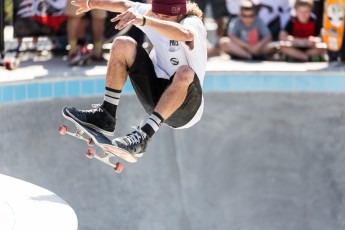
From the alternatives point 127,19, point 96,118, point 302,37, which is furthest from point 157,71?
point 302,37

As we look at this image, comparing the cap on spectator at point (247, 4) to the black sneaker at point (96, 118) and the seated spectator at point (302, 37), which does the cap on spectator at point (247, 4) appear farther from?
the black sneaker at point (96, 118)

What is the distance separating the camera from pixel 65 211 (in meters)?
7.79

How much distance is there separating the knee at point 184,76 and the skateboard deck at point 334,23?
18.7 ft

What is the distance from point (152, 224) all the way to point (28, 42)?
4016mm

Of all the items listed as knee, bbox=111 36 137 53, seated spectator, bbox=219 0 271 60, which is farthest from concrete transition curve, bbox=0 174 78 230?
seated spectator, bbox=219 0 271 60

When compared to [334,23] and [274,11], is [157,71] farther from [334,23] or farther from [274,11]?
[274,11]

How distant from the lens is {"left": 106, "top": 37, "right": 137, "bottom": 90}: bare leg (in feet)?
25.6

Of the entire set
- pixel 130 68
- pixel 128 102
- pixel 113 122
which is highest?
pixel 130 68

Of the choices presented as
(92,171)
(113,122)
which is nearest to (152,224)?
(92,171)

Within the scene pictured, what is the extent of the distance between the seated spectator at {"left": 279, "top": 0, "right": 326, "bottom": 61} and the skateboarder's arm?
5.99 meters

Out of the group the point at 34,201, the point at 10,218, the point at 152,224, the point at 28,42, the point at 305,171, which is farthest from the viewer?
the point at 28,42

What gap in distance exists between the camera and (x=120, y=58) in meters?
7.85

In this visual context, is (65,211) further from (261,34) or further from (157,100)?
(261,34)

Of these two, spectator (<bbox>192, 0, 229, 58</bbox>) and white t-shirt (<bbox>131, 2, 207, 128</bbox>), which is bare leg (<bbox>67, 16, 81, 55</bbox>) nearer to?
spectator (<bbox>192, 0, 229, 58</bbox>)
